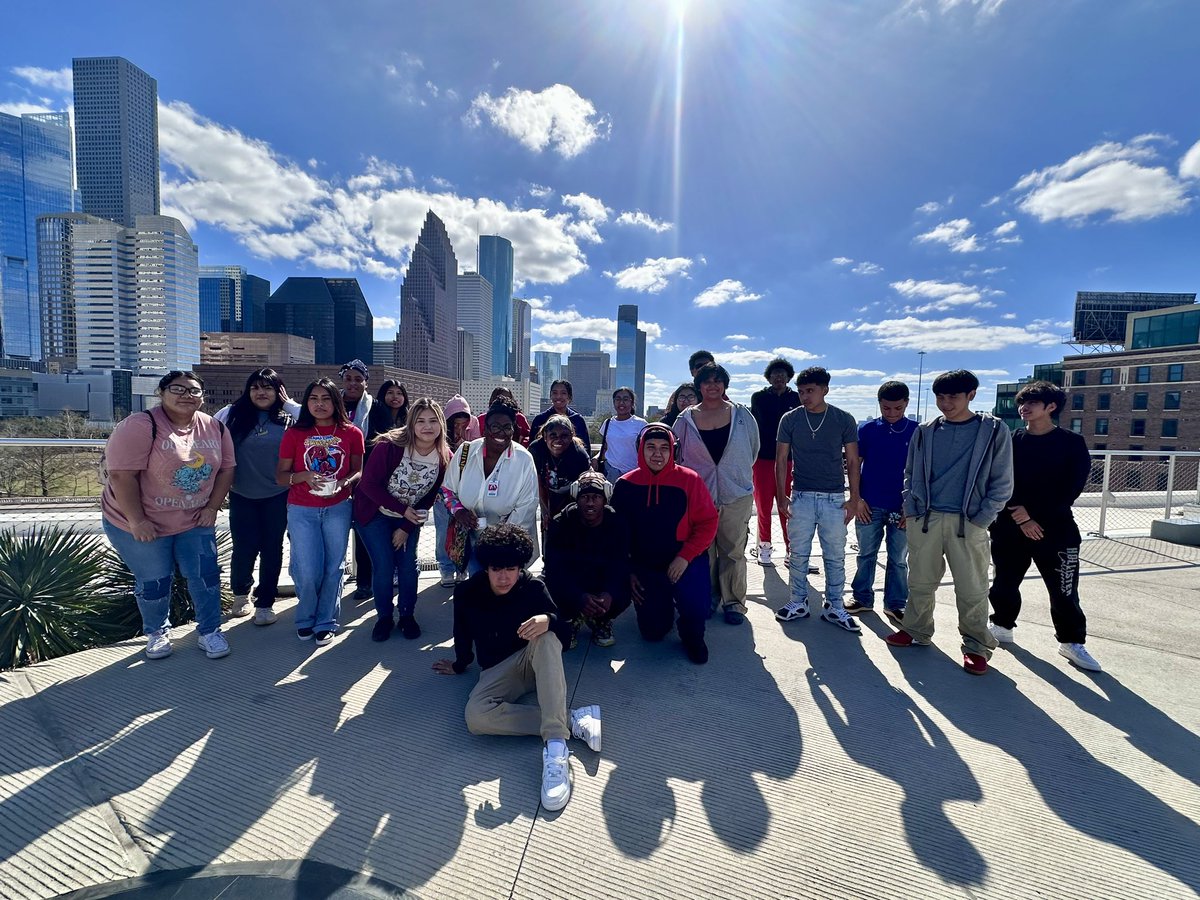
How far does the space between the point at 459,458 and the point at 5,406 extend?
340 ft

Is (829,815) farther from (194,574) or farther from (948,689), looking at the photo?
(194,574)

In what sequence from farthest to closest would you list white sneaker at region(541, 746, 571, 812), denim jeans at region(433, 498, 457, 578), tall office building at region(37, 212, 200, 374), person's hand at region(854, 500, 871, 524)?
tall office building at region(37, 212, 200, 374) → denim jeans at region(433, 498, 457, 578) → person's hand at region(854, 500, 871, 524) → white sneaker at region(541, 746, 571, 812)

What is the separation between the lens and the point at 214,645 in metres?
3.21

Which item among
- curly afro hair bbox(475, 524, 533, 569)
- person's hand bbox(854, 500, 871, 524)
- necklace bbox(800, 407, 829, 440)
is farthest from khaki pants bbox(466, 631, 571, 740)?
person's hand bbox(854, 500, 871, 524)

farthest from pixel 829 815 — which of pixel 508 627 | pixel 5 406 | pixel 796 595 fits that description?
pixel 5 406

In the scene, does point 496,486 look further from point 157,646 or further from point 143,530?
point 157,646

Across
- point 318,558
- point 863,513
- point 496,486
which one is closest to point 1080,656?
point 863,513

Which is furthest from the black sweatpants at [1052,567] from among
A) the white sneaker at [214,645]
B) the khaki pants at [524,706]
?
the white sneaker at [214,645]

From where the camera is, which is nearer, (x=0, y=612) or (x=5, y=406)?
(x=0, y=612)

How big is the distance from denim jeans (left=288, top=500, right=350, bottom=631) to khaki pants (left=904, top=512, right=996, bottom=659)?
3.83 meters

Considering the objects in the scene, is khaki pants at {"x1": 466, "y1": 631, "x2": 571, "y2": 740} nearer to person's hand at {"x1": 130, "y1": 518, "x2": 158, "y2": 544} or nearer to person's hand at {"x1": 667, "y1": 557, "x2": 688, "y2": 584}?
person's hand at {"x1": 667, "y1": 557, "x2": 688, "y2": 584}

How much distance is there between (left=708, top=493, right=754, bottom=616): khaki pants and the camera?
395 centimetres

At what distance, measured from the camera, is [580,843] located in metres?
1.88

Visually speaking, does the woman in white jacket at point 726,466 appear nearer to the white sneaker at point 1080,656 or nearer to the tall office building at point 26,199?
the white sneaker at point 1080,656
